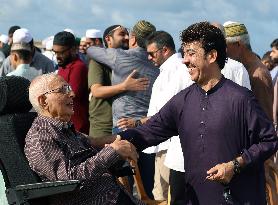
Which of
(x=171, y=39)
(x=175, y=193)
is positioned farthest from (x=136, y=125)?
(x=171, y=39)

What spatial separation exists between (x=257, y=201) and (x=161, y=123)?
0.79m

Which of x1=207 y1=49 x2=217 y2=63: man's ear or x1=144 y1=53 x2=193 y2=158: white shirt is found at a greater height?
x1=207 y1=49 x2=217 y2=63: man's ear

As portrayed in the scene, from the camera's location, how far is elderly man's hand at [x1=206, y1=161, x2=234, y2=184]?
5.02m

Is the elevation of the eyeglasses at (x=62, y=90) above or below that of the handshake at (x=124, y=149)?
above

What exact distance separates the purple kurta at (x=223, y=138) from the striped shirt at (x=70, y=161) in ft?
1.53

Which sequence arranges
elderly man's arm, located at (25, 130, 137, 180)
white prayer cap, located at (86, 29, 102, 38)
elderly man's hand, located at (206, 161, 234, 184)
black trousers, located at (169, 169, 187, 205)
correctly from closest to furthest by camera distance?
1. elderly man's hand, located at (206, 161, 234, 184)
2. elderly man's arm, located at (25, 130, 137, 180)
3. black trousers, located at (169, 169, 187, 205)
4. white prayer cap, located at (86, 29, 102, 38)

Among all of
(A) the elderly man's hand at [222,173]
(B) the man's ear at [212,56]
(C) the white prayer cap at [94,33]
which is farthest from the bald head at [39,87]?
(C) the white prayer cap at [94,33]

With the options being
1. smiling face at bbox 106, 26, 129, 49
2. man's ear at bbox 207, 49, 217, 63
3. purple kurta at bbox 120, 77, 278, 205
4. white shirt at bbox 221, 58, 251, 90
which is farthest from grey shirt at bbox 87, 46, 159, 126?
man's ear at bbox 207, 49, 217, 63

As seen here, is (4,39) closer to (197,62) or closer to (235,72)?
(235,72)

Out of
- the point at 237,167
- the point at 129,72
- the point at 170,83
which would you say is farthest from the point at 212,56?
the point at 129,72

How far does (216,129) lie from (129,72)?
9.75 ft

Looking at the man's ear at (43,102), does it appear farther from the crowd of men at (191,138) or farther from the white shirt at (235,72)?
the white shirt at (235,72)

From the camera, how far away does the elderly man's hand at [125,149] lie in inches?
211

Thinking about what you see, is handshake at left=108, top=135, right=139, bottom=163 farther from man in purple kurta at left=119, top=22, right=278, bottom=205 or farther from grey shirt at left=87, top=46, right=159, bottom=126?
grey shirt at left=87, top=46, right=159, bottom=126
